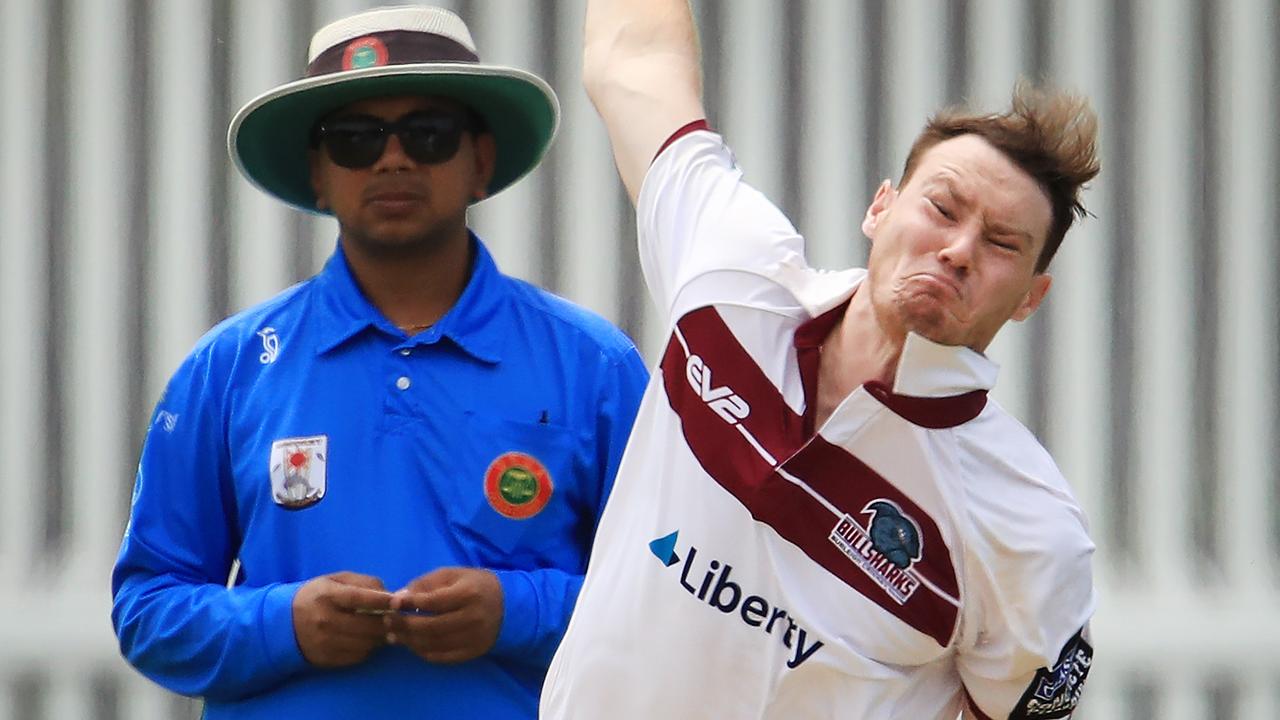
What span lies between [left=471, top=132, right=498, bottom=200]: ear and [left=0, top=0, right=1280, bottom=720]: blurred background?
1351 millimetres

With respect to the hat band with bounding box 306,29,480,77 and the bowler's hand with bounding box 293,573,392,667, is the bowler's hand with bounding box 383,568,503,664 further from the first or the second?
the hat band with bounding box 306,29,480,77

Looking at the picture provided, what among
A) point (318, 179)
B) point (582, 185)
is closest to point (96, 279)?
point (582, 185)

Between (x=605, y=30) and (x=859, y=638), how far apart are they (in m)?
0.90

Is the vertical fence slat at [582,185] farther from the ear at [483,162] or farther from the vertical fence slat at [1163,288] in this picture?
the ear at [483,162]

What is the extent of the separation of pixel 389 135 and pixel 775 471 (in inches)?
34.8

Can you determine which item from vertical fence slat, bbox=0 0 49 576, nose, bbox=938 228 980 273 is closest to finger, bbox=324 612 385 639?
nose, bbox=938 228 980 273

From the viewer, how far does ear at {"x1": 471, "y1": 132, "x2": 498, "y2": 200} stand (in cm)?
299

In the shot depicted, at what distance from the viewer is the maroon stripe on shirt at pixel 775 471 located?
235cm

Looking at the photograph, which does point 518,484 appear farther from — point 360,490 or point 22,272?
point 22,272

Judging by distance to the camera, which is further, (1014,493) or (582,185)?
(582,185)

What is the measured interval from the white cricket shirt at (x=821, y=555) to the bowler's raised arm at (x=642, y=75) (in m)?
0.23

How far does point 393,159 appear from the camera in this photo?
2.84m

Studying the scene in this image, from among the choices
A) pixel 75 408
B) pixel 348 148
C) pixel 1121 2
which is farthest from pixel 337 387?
pixel 1121 2

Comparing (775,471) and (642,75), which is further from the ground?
(642,75)
